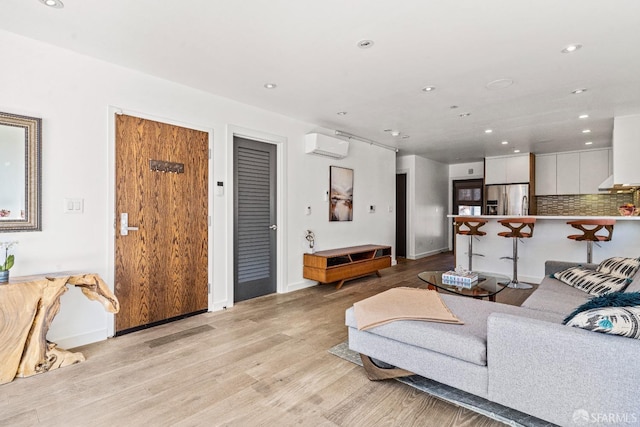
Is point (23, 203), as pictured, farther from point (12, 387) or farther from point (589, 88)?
point (589, 88)

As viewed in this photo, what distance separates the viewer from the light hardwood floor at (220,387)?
1.79 metres

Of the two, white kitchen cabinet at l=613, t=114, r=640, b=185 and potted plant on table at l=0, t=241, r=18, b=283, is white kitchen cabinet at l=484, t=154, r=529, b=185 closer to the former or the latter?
white kitchen cabinet at l=613, t=114, r=640, b=185

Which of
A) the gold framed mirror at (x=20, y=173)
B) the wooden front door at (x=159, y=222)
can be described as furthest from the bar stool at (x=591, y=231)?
the gold framed mirror at (x=20, y=173)

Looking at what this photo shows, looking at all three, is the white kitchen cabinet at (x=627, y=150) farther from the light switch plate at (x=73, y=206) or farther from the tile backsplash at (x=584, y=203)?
the light switch plate at (x=73, y=206)

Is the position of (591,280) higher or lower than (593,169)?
lower

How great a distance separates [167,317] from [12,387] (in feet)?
4.19

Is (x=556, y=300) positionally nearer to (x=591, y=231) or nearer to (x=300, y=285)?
(x=591, y=231)

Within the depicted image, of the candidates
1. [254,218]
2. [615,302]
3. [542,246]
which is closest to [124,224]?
[254,218]

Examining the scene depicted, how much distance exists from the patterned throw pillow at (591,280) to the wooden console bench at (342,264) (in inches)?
98.7

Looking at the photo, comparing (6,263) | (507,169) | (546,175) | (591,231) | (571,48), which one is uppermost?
(571,48)

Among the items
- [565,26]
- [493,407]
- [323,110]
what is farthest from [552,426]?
[323,110]

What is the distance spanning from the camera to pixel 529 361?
1568 mm

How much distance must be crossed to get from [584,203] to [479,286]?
563cm

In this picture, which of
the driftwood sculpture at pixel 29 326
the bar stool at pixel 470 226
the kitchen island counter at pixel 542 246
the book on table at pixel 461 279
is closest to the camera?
the driftwood sculpture at pixel 29 326
